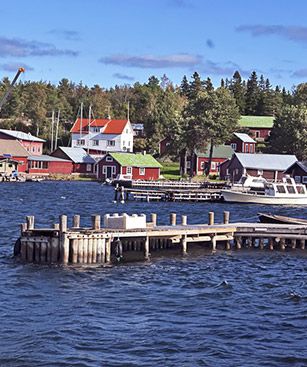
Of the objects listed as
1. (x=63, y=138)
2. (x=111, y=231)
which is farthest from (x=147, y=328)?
(x=63, y=138)

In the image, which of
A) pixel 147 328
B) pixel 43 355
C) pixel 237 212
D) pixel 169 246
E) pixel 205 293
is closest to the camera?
pixel 43 355

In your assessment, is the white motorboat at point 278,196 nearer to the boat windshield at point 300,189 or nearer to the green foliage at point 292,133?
A: the boat windshield at point 300,189

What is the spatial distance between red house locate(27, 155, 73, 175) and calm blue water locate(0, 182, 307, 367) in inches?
3483

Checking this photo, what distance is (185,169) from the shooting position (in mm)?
126500

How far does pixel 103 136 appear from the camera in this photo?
5738 inches

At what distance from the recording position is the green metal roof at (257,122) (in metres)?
149

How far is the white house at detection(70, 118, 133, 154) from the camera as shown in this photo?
144 m

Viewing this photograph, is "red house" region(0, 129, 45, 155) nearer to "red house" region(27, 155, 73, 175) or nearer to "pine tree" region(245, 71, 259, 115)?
"red house" region(27, 155, 73, 175)

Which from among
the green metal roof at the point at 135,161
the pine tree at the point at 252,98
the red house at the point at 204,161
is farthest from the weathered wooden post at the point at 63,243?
the pine tree at the point at 252,98

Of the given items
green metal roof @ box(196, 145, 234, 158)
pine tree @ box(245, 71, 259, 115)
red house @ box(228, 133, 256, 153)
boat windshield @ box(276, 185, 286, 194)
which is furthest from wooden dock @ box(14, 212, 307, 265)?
pine tree @ box(245, 71, 259, 115)

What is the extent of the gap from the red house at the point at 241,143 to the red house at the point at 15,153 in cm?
3816

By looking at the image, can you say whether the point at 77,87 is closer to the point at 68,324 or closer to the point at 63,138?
the point at 63,138

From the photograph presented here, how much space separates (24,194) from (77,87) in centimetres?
11892

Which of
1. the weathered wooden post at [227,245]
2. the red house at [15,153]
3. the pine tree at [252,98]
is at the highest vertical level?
the pine tree at [252,98]
